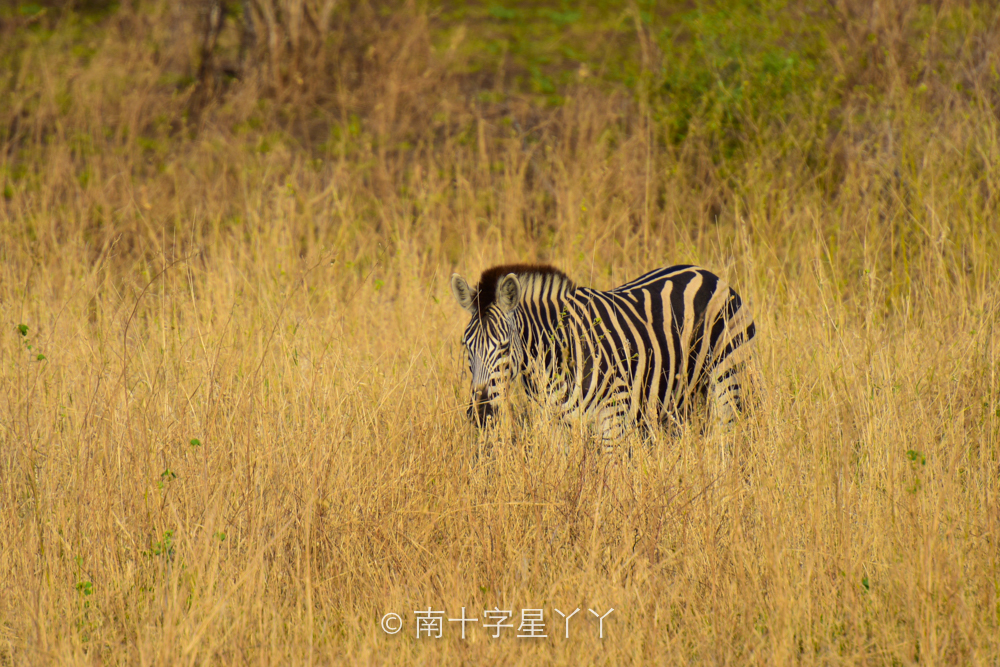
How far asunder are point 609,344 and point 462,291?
727 mm

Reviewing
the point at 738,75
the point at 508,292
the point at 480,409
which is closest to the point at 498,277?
the point at 508,292

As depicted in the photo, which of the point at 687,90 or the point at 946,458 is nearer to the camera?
the point at 946,458

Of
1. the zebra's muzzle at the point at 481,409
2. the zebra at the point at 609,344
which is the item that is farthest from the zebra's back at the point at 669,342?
the zebra's muzzle at the point at 481,409

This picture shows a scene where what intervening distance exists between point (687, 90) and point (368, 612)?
5.77 meters

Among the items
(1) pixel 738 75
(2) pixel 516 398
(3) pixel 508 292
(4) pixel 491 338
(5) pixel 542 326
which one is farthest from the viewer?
(1) pixel 738 75

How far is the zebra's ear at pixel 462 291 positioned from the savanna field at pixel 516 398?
402 millimetres

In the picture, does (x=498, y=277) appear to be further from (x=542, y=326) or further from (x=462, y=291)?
(x=542, y=326)

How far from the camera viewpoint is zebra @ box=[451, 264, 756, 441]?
3613mm

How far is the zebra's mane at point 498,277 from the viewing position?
3.74 m

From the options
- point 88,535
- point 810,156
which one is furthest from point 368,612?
point 810,156

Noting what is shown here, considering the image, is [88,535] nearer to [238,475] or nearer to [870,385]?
[238,475]

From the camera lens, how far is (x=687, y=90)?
7230 mm

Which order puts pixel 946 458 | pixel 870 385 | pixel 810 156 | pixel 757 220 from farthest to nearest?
pixel 810 156, pixel 757 220, pixel 870 385, pixel 946 458

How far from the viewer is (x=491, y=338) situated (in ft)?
11.6
